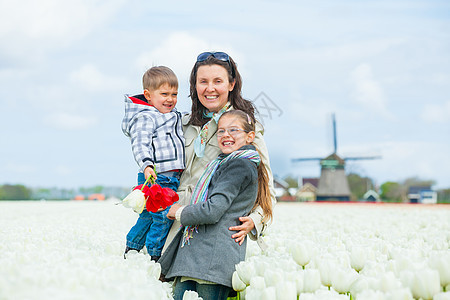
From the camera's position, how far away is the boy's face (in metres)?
3.79

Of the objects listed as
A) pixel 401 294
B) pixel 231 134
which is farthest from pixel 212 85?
pixel 401 294

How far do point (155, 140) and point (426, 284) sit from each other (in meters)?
2.11

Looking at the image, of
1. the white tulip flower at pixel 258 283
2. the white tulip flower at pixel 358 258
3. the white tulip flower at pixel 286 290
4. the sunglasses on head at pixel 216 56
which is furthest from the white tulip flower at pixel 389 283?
the sunglasses on head at pixel 216 56

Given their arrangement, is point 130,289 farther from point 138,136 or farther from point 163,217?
point 138,136

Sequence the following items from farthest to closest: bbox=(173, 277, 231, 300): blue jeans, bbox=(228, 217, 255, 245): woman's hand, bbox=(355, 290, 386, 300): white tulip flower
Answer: bbox=(228, 217, 255, 245): woman's hand → bbox=(173, 277, 231, 300): blue jeans → bbox=(355, 290, 386, 300): white tulip flower

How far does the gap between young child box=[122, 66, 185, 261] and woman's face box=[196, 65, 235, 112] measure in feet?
0.77

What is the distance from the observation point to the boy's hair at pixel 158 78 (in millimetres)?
3762

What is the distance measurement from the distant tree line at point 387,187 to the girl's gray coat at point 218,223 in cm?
5226

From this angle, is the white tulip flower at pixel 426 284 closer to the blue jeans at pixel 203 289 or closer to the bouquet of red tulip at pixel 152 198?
the blue jeans at pixel 203 289

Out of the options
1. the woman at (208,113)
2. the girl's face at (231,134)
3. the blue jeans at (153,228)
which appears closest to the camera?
the girl's face at (231,134)

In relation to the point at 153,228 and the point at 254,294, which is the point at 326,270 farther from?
the point at 153,228

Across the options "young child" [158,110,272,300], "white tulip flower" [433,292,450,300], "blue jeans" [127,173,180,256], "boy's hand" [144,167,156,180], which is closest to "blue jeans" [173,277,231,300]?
"young child" [158,110,272,300]

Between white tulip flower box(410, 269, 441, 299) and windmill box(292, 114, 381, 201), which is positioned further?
windmill box(292, 114, 381, 201)

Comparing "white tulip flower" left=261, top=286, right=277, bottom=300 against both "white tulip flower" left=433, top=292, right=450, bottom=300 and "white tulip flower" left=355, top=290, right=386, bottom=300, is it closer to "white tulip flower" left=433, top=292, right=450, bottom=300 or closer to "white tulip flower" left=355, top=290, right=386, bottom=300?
"white tulip flower" left=355, top=290, right=386, bottom=300
